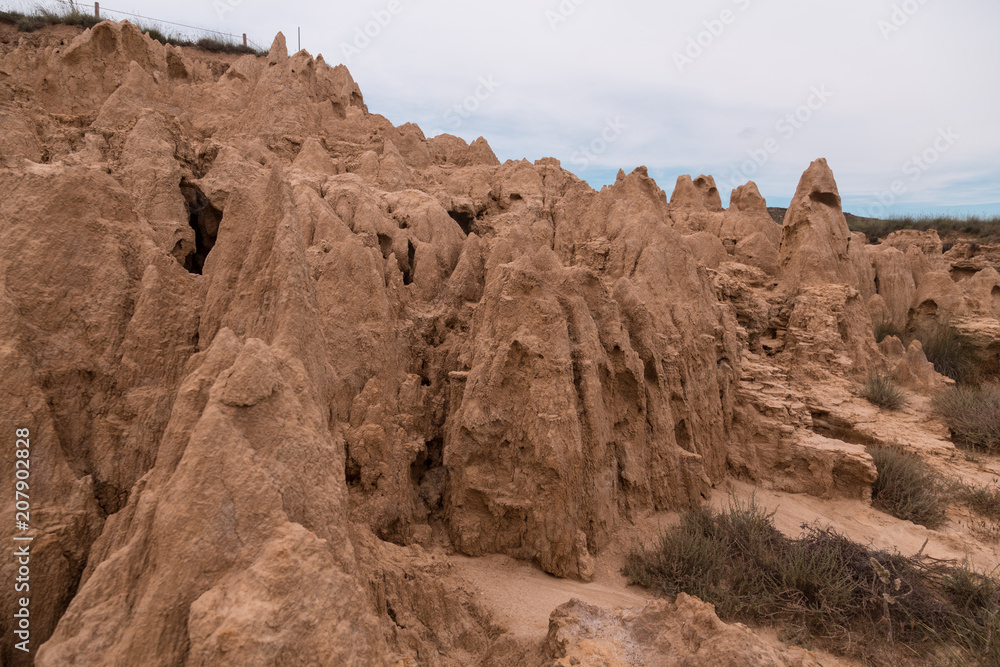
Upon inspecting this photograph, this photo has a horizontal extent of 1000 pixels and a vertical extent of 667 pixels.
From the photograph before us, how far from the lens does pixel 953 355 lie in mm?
10891

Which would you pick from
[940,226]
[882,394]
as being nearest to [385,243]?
[882,394]

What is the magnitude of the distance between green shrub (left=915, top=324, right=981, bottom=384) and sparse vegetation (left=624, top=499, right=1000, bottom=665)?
7.92m

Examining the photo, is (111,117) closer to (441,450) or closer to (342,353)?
(342,353)

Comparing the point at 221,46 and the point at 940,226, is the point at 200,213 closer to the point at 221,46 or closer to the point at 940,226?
the point at 221,46

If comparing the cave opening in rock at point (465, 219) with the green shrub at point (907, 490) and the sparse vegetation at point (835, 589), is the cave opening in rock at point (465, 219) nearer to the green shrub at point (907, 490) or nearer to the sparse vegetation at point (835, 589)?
the sparse vegetation at point (835, 589)

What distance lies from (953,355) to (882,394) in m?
4.58

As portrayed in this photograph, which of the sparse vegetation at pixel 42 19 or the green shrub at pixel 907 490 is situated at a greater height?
the sparse vegetation at pixel 42 19

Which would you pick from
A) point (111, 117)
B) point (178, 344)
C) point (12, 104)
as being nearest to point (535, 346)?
point (178, 344)

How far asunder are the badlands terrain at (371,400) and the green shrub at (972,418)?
29 centimetres

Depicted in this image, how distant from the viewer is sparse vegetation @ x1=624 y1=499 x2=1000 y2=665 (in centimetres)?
392

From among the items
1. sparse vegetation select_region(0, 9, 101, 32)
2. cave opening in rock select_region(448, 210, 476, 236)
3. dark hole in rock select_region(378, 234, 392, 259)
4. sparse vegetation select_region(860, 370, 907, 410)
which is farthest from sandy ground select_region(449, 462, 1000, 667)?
sparse vegetation select_region(0, 9, 101, 32)

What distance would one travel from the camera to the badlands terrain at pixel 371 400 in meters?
2.03

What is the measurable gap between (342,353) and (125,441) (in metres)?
1.88

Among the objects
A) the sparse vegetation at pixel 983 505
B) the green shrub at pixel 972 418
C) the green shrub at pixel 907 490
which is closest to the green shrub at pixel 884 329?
the green shrub at pixel 972 418
